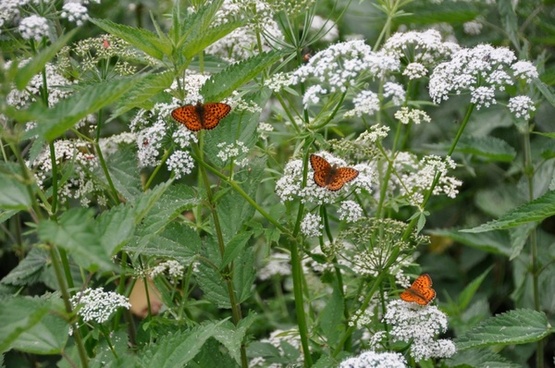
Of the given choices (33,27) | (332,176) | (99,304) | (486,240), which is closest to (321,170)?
(332,176)

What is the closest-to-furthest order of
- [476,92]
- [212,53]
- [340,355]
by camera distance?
[476,92] → [340,355] → [212,53]

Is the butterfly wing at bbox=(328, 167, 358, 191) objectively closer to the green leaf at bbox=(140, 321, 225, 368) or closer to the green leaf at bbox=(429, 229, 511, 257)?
the green leaf at bbox=(140, 321, 225, 368)

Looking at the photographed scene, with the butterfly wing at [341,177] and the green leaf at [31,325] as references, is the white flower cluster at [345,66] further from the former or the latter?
the green leaf at [31,325]

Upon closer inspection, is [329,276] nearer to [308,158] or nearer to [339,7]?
[308,158]

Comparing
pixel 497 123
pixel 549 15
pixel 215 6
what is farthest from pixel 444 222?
pixel 215 6

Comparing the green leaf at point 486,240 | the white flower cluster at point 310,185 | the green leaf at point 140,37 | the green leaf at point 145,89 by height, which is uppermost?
the green leaf at point 140,37

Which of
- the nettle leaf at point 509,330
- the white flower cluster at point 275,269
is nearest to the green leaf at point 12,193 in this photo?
the nettle leaf at point 509,330

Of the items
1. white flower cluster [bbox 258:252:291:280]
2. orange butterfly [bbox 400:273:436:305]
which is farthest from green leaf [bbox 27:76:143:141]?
white flower cluster [bbox 258:252:291:280]
